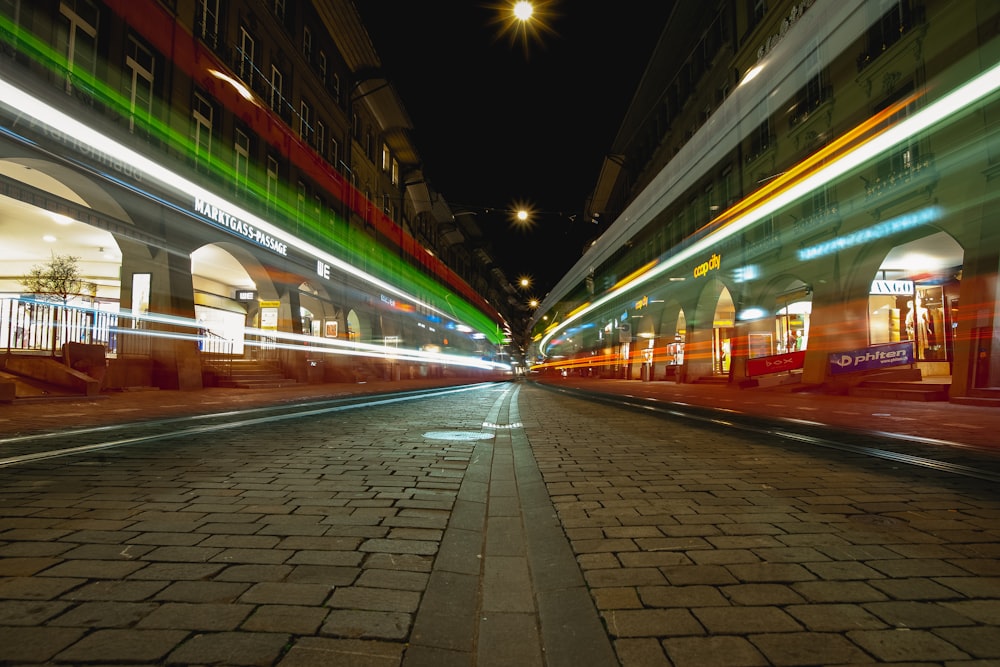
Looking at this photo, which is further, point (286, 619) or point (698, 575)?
point (698, 575)

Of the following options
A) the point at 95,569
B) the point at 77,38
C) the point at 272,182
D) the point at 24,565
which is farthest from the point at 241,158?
the point at 95,569

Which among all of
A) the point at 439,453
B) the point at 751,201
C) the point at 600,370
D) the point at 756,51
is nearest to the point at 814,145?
the point at 751,201

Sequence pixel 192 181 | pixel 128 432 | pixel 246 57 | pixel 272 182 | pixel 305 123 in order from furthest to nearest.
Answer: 1. pixel 305 123
2. pixel 272 182
3. pixel 246 57
4. pixel 192 181
5. pixel 128 432

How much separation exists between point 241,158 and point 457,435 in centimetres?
1708

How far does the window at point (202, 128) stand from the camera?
1709 centimetres

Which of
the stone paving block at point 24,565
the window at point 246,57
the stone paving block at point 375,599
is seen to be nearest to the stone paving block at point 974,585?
the stone paving block at point 375,599

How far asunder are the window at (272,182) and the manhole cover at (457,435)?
17178 mm

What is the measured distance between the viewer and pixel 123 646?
1809 millimetres

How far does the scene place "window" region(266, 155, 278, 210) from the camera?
2173cm

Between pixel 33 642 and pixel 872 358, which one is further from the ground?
pixel 872 358

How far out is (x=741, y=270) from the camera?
953 inches

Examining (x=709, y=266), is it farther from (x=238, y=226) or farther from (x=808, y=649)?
(x=808, y=649)

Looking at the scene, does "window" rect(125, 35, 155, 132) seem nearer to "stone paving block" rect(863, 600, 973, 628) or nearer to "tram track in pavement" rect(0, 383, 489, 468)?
"tram track in pavement" rect(0, 383, 489, 468)

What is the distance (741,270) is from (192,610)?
25490 mm
